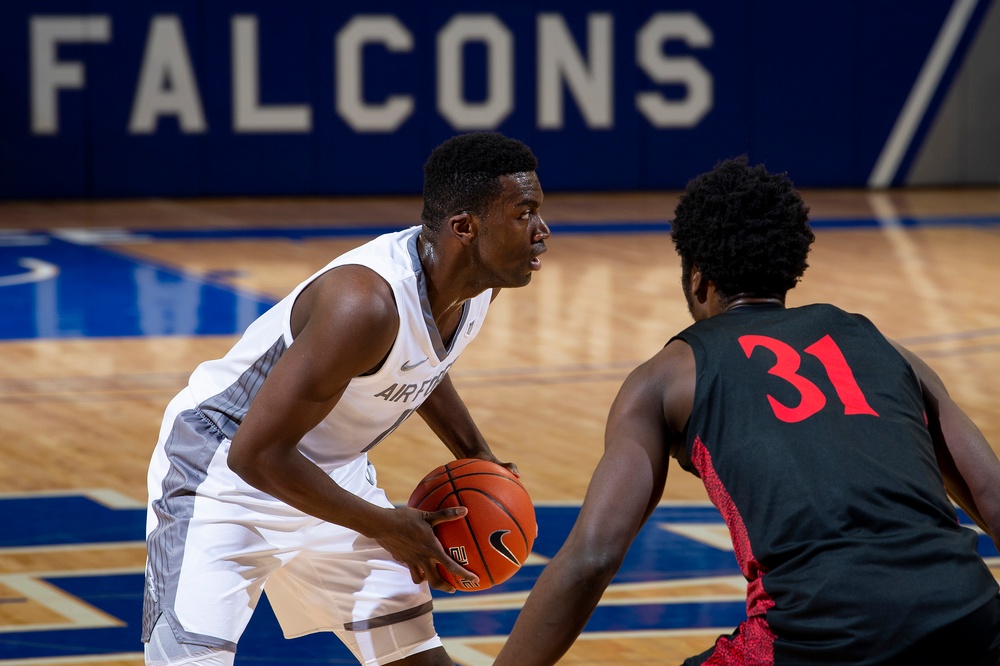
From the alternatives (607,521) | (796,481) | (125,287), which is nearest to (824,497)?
(796,481)

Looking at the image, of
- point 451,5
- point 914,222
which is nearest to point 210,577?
point 914,222

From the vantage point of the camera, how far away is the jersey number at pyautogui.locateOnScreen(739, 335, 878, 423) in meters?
2.22

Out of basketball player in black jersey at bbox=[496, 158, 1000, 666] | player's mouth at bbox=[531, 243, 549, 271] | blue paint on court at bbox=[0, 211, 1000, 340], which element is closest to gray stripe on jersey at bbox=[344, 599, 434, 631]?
player's mouth at bbox=[531, 243, 549, 271]

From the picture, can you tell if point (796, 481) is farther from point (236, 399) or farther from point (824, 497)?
point (236, 399)

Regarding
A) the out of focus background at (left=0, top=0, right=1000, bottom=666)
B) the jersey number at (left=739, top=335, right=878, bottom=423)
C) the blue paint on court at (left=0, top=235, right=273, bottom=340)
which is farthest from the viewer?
the out of focus background at (left=0, top=0, right=1000, bottom=666)

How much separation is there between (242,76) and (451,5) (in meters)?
2.33

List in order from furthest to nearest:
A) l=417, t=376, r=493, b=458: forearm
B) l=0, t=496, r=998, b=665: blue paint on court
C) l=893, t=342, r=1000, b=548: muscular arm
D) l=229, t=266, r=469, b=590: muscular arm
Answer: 1. l=0, t=496, r=998, b=665: blue paint on court
2. l=417, t=376, r=493, b=458: forearm
3. l=229, t=266, r=469, b=590: muscular arm
4. l=893, t=342, r=1000, b=548: muscular arm

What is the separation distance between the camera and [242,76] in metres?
16.0

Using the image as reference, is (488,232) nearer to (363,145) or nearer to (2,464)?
(2,464)

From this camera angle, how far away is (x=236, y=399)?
314 cm

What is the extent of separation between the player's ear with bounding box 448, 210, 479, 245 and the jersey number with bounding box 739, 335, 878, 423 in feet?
2.89

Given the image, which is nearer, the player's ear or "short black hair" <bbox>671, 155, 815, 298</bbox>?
"short black hair" <bbox>671, 155, 815, 298</bbox>

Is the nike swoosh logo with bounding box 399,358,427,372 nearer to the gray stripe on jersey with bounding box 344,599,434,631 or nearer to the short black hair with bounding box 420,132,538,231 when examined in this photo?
the short black hair with bounding box 420,132,538,231

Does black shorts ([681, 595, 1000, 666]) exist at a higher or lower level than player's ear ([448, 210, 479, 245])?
lower
